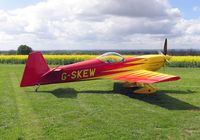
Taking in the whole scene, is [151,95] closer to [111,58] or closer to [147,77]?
[147,77]

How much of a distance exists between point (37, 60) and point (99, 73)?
281 cm

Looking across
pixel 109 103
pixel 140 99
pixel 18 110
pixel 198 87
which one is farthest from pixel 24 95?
pixel 198 87

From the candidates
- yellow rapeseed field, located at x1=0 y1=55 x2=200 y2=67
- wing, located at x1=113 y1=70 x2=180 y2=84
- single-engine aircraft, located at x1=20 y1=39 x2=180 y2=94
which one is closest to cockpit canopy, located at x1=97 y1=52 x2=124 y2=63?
single-engine aircraft, located at x1=20 y1=39 x2=180 y2=94

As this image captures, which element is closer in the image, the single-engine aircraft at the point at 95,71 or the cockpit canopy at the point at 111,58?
the single-engine aircraft at the point at 95,71

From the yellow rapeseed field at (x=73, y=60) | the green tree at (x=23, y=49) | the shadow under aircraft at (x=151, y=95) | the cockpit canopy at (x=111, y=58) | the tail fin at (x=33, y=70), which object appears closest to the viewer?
the shadow under aircraft at (x=151, y=95)

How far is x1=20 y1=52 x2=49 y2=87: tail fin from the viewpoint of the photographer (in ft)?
42.4

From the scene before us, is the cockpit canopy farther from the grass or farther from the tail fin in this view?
the tail fin

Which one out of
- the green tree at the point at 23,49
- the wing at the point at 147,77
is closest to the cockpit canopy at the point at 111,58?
the wing at the point at 147,77

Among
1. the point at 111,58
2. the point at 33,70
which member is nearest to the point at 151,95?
the point at 111,58

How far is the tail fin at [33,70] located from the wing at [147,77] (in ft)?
11.3

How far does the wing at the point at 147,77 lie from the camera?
10758mm

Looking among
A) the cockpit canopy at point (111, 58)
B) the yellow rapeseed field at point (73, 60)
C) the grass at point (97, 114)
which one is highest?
the cockpit canopy at point (111, 58)

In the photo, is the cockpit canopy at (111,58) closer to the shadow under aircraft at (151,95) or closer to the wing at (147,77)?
the wing at (147,77)

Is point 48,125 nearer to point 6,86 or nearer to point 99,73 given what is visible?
point 99,73
